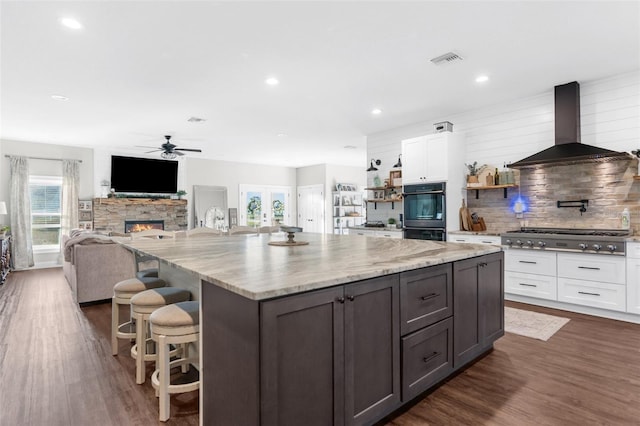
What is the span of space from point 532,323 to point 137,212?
8.34 meters

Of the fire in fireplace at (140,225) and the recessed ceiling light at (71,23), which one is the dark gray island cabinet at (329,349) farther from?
the fire in fireplace at (140,225)

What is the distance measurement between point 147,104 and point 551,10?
15.9 ft

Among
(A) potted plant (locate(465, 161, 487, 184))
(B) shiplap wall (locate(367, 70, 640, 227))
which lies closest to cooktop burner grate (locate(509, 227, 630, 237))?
(B) shiplap wall (locate(367, 70, 640, 227))

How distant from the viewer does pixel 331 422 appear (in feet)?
5.06

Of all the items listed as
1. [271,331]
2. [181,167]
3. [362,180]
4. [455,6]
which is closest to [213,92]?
[455,6]

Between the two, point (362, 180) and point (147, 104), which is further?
point (362, 180)

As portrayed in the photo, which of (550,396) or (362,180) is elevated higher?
(362,180)

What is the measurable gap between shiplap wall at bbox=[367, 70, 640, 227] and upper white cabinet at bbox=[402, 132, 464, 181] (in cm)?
27

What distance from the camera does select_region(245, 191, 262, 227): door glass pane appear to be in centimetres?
1067

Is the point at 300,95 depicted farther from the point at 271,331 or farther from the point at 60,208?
the point at 60,208

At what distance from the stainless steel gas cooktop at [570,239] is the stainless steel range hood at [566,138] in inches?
33.1

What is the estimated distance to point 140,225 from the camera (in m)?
8.57

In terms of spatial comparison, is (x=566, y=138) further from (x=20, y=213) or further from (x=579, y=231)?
(x=20, y=213)

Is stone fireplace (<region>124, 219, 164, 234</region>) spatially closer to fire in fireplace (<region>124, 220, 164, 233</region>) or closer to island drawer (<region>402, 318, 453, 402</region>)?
fire in fireplace (<region>124, 220, 164, 233</region>)
